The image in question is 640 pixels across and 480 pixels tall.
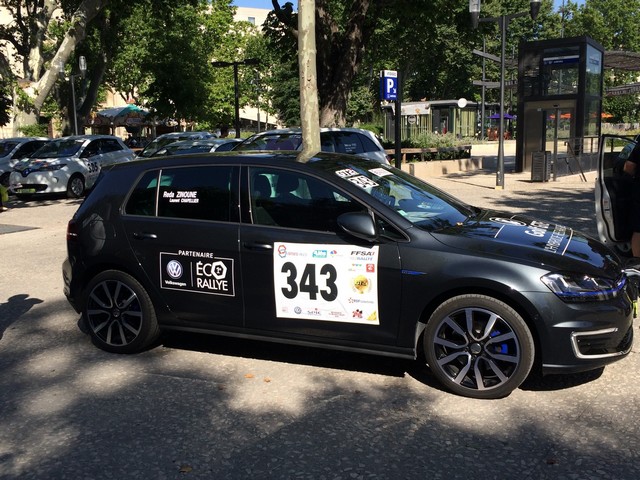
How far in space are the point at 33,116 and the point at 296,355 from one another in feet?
77.2

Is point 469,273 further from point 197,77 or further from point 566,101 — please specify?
point 197,77

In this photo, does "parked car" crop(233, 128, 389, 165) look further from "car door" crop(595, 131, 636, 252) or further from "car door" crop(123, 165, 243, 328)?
"car door" crop(123, 165, 243, 328)

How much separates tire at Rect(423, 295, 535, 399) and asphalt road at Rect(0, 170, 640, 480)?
132 millimetres

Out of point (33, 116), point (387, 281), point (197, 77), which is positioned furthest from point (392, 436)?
point (197, 77)

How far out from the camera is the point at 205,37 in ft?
142

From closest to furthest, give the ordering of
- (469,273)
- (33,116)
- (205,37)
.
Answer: (469,273) < (33,116) < (205,37)

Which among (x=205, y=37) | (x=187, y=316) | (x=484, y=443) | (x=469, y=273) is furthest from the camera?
(x=205, y=37)

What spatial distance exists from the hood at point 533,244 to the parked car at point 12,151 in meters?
19.0

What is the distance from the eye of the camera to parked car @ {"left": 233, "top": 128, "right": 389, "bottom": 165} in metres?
12.7

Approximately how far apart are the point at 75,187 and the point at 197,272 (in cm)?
1453

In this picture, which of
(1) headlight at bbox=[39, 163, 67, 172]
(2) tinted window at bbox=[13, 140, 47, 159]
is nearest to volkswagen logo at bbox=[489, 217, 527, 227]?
(1) headlight at bbox=[39, 163, 67, 172]

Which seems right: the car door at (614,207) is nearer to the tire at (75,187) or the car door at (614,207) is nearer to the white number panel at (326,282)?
the white number panel at (326,282)

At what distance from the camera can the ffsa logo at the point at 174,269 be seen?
15.9 feet

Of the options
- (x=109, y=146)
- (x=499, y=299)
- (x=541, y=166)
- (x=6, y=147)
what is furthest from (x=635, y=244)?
(x=6, y=147)
